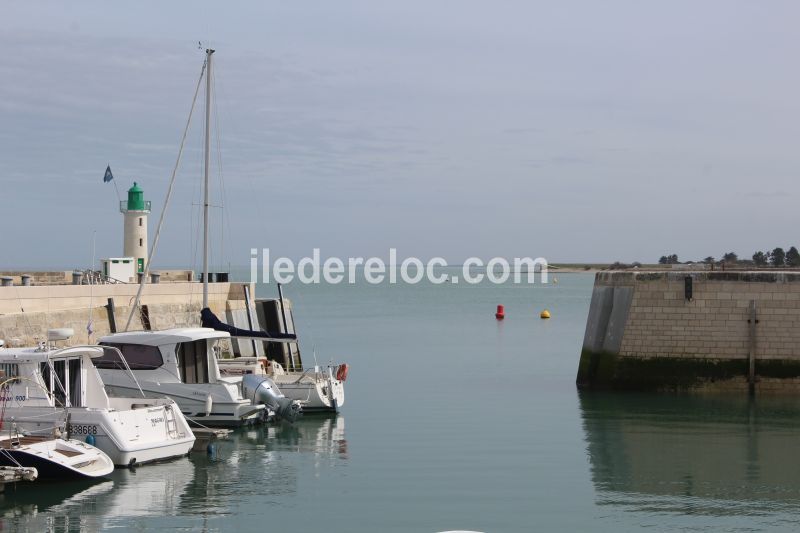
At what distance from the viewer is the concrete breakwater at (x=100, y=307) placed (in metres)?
26.3

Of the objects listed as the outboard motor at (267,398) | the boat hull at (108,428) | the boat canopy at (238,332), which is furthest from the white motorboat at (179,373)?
the boat hull at (108,428)

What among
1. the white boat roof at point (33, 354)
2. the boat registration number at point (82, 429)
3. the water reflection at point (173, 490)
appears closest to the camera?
the water reflection at point (173, 490)

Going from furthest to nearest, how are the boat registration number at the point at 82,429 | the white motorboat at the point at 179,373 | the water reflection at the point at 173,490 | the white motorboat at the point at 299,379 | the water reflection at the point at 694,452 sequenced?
the white motorboat at the point at 299,379, the white motorboat at the point at 179,373, the boat registration number at the point at 82,429, the water reflection at the point at 694,452, the water reflection at the point at 173,490

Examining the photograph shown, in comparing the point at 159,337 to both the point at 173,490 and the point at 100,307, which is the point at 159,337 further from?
the point at 100,307

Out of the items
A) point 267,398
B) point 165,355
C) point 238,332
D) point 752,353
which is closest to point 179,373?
point 165,355

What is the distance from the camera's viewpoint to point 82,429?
18.3 meters

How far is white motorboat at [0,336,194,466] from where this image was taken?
719 inches

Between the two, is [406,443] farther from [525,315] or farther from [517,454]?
[525,315]

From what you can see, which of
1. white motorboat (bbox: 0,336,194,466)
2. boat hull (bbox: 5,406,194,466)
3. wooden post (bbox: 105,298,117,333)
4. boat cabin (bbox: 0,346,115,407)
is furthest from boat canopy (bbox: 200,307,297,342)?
boat hull (bbox: 5,406,194,466)

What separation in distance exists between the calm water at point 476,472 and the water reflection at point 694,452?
5 cm

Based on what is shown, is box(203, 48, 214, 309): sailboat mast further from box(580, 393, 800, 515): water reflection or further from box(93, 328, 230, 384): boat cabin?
box(580, 393, 800, 515): water reflection

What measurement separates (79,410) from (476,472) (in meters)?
7.02

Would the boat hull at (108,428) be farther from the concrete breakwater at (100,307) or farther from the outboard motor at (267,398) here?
the outboard motor at (267,398)

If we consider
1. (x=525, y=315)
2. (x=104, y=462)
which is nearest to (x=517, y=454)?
(x=104, y=462)
